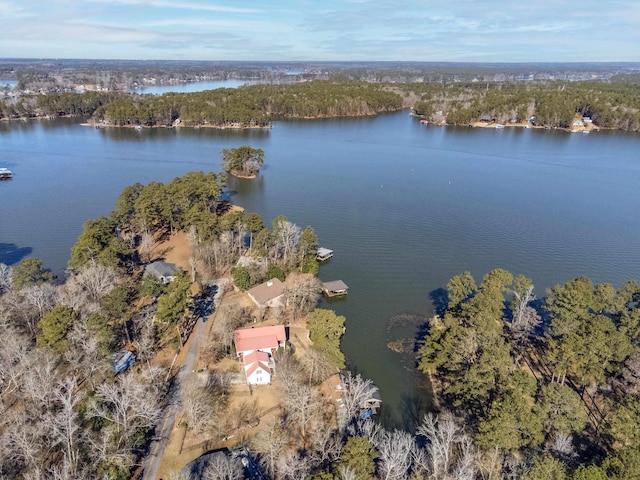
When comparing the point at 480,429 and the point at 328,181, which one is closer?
the point at 480,429

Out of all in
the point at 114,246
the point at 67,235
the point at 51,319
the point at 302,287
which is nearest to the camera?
the point at 51,319

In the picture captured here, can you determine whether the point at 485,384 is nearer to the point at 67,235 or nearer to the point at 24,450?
the point at 24,450

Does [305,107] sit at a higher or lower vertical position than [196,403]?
higher

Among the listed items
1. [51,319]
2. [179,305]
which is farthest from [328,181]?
[51,319]

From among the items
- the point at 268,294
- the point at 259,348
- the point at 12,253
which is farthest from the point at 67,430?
the point at 12,253

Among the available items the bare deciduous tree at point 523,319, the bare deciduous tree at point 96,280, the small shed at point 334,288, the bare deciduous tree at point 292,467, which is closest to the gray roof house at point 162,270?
the bare deciduous tree at point 96,280

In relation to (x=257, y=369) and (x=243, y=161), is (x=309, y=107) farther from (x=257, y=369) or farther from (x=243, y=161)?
(x=257, y=369)
